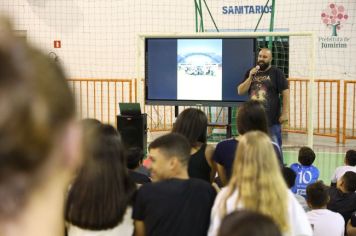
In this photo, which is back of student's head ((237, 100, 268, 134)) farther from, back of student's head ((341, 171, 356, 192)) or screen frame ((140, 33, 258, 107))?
screen frame ((140, 33, 258, 107))

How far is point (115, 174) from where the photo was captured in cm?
268

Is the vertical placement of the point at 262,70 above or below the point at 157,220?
above

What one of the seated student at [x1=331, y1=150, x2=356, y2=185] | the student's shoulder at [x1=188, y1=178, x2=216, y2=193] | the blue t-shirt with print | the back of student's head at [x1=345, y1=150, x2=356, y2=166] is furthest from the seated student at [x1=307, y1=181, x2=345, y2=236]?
the back of student's head at [x1=345, y1=150, x2=356, y2=166]

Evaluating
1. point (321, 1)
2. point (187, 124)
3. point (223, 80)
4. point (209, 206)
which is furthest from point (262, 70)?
point (321, 1)

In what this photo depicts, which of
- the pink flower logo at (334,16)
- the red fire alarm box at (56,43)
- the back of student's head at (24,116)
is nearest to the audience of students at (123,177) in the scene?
the back of student's head at (24,116)

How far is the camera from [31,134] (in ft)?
1.92

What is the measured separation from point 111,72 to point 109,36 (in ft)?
2.57

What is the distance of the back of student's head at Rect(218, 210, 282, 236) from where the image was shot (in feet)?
5.19

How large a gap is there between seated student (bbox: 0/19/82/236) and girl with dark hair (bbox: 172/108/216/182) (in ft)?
9.55

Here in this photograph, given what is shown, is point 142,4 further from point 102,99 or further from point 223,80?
point 223,80

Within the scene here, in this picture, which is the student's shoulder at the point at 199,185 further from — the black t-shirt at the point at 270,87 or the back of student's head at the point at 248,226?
the black t-shirt at the point at 270,87

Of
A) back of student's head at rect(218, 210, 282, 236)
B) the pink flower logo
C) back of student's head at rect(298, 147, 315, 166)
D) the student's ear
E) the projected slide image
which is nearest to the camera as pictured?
back of student's head at rect(218, 210, 282, 236)

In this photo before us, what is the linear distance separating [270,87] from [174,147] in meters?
3.54

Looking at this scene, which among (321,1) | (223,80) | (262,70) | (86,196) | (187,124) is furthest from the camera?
(321,1)
